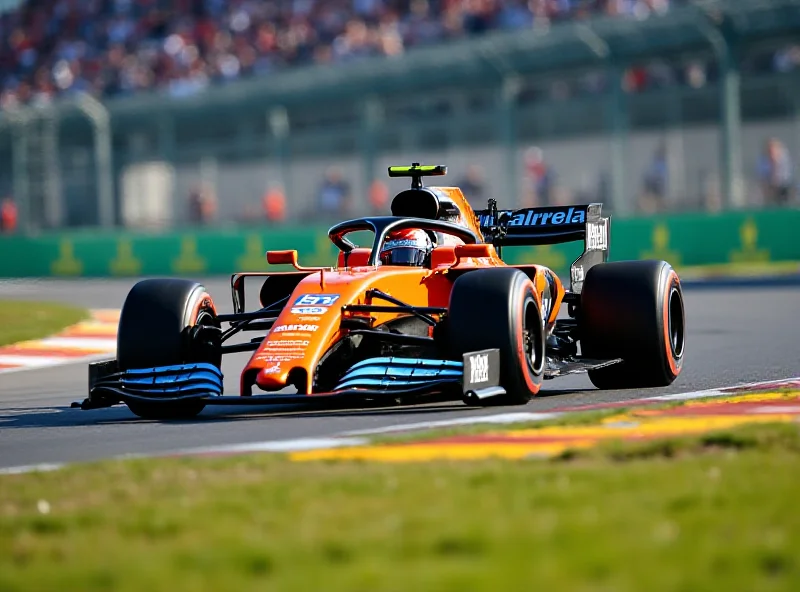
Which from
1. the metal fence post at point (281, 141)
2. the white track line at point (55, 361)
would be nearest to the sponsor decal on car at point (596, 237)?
the white track line at point (55, 361)

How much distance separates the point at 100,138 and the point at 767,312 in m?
16.6

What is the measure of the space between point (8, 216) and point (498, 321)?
83.5 feet

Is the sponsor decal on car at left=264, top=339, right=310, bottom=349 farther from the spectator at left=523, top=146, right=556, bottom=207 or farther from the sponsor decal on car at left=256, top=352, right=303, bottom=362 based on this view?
the spectator at left=523, top=146, right=556, bottom=207

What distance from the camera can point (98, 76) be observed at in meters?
34.3

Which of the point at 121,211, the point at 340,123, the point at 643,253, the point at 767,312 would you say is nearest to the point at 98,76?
the point at 121,211

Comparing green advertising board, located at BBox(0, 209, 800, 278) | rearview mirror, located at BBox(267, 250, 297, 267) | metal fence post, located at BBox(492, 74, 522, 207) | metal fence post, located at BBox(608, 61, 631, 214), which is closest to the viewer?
rearview mirror, located at BBox(267, 250, 297, 267)

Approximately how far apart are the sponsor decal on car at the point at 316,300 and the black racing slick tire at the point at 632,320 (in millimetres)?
1903

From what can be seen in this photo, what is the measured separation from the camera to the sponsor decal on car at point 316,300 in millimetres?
8758

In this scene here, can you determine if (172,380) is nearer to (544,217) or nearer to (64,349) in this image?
(544,217)

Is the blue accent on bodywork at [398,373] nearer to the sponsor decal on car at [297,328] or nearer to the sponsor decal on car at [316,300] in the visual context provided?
the sponsor decal on car at [297,328]

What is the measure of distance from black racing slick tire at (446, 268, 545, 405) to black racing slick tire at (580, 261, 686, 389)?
45.2 inches

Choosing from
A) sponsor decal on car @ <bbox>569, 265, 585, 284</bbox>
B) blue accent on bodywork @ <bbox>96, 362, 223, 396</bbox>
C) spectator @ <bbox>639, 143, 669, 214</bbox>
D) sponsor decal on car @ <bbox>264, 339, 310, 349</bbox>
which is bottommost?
blue accent on bodywork @ <bbox>96, 362, 223, 396</bbox>

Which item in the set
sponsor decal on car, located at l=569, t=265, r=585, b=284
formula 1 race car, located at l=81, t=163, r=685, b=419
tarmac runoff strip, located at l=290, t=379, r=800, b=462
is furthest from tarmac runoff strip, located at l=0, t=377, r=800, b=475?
sponsor decal on car, located at l=569, t=265, r=585, b=284

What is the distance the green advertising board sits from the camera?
22938 mm
